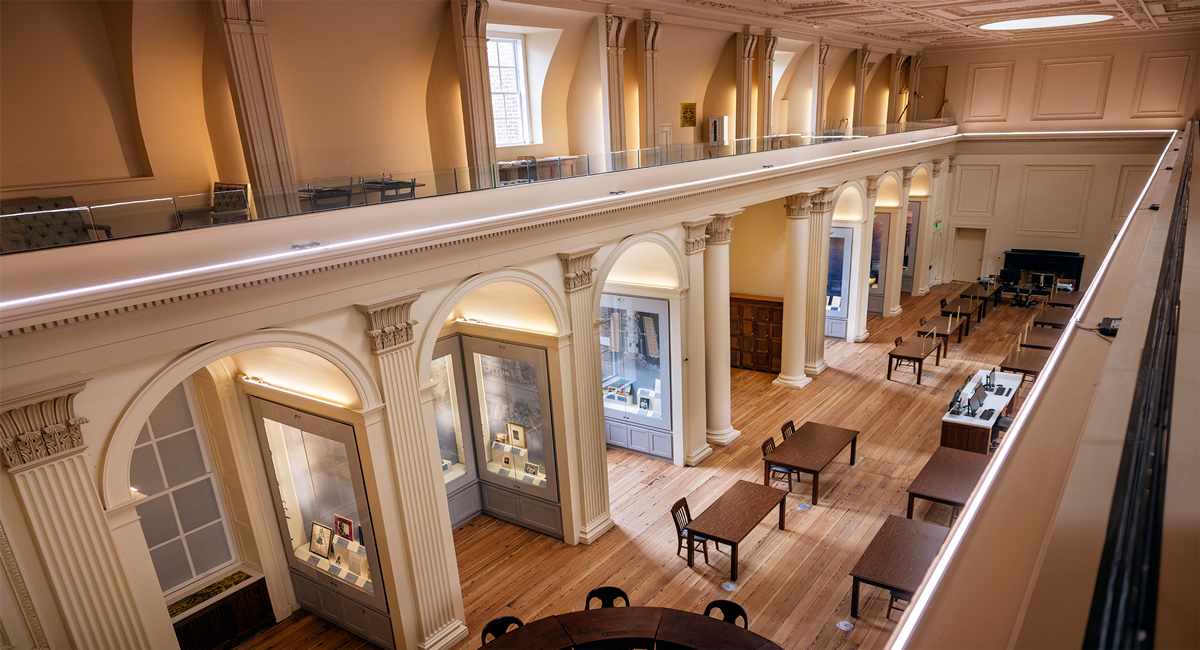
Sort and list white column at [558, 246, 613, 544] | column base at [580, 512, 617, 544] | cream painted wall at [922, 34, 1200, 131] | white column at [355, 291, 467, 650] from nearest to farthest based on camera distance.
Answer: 1. white column at [355, 291, 467, 650]
2. white column at [558, 246, 613, 544]
3. column base at [580, 512, 617, 544]
4. cream painted wall at [922, 34, 1200, 131]

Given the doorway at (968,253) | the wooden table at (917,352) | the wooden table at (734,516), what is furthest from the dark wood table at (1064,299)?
the wooden table at (734,516)

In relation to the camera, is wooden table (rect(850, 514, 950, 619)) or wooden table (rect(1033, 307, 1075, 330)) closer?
wooden table (rect(850, 514, 950, 619))

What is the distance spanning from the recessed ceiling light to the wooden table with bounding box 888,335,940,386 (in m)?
7.18

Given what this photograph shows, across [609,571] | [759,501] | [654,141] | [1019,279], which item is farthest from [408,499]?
[1019,279]

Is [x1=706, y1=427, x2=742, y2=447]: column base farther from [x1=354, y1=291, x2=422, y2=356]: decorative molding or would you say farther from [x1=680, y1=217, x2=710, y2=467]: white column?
[x1=354, y1=291, x2=422, y2=356]: decorative molding

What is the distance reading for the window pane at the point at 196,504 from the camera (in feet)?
23.8

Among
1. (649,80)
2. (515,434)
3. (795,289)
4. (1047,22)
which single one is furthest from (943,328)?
(515,434)

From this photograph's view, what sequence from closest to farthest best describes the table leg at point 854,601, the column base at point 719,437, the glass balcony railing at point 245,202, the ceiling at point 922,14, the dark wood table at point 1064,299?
1. the glass balcony railing at point 245,202
2. the table leg at point 854,601
3. the ceiling at point 922,14
4. the column base at point 719,437
5. the dark wood table at point 1064,299

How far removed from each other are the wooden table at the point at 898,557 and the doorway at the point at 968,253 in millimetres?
16713

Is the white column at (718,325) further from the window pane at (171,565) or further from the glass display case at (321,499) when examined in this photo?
the window pane at (171,565)

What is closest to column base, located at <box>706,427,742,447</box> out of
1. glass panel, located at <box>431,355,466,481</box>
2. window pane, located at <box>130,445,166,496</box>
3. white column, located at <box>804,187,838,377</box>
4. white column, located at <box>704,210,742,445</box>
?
white column, located at <box>704,210,742,445</box>

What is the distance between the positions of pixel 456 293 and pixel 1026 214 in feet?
64.2

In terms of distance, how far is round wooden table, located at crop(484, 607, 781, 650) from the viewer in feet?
19.7

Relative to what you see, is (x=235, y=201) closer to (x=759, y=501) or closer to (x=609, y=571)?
(x=609, y=571)
